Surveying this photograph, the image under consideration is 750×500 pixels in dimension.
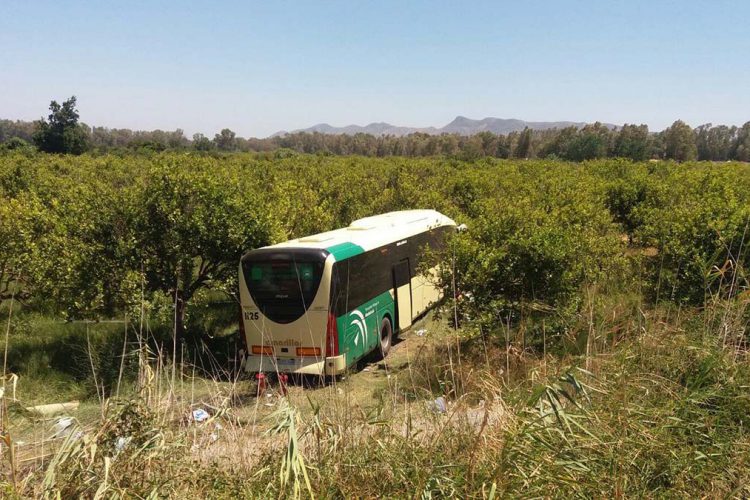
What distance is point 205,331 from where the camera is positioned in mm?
14734

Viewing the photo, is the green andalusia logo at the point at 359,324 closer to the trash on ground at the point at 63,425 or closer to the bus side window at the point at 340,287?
the bus side window at the point at 340,287

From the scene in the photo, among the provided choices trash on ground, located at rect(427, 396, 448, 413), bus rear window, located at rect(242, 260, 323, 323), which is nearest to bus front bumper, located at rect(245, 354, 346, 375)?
bus rear window, located at rect(242, 260, 323, 323)

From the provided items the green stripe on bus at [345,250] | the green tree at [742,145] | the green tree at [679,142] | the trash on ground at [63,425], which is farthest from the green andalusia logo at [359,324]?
the green tree at [742,145]

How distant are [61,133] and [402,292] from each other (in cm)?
7989

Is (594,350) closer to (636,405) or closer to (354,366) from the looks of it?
(636,405)

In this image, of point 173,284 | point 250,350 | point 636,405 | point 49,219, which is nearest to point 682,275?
point 636,405

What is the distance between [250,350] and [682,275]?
934 cm

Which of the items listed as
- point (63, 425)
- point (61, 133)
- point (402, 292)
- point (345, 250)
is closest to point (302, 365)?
point (345, 250)

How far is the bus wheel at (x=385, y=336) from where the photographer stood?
503 inches

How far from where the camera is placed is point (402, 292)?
13.9m

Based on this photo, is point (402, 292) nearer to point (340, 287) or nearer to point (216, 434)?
point (340, 287)

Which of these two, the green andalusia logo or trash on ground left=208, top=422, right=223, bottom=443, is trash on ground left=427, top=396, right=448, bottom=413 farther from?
the green andalusia logo

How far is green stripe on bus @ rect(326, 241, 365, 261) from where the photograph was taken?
10.5 m

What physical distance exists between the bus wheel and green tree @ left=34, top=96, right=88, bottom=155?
248 ft
